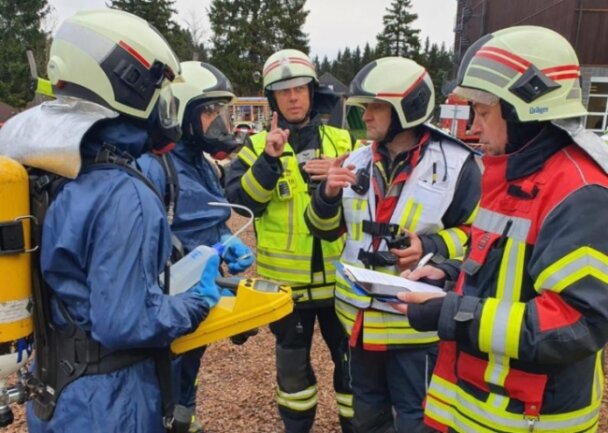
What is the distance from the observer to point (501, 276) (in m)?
1.81

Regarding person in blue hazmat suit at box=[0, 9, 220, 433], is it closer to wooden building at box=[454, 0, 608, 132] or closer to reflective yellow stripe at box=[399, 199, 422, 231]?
reflective yellow stripe at box=[399, 199, 422, 231]

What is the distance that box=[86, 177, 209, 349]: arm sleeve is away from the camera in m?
1.63

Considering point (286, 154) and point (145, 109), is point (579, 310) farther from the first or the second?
point (286, 154)

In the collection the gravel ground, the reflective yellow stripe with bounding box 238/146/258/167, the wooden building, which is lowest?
the gravel ground

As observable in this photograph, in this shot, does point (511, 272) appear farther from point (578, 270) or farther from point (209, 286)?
point (209, 286)

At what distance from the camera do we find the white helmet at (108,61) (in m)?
1.80

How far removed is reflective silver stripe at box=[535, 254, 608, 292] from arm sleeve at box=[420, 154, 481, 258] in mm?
1040

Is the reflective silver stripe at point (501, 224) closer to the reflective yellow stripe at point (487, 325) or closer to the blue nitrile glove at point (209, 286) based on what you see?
the reflective yellow stripe at point (487, 325)

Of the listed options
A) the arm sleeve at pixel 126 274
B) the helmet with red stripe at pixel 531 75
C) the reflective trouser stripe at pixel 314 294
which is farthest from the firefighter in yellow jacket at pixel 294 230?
the arm sleeve at pixel 126 274

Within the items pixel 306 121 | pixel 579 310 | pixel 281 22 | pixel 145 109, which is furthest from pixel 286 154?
pixel 281 22

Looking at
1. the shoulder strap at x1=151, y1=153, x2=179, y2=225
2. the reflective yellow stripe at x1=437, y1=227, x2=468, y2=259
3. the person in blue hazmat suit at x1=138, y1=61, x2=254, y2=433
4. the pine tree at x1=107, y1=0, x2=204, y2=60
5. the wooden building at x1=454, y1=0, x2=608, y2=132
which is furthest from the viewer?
the pine tree at x1=107, y1=0, x2=204, y2=60

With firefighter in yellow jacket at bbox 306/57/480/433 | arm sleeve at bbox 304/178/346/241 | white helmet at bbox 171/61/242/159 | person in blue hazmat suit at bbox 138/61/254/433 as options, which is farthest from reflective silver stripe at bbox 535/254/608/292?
white helmet at bbox 171/61/242/159

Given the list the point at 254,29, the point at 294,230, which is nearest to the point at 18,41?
the point at 254,29

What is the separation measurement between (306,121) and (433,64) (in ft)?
247
